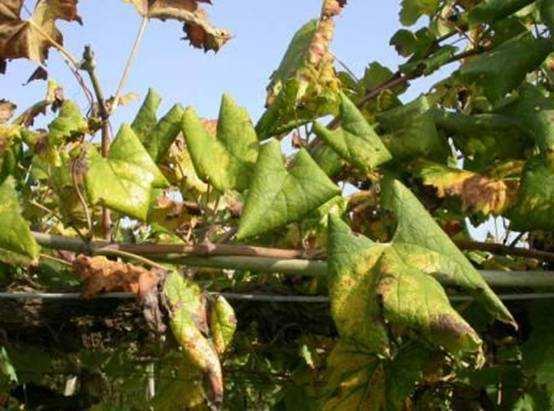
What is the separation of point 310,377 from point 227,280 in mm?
360

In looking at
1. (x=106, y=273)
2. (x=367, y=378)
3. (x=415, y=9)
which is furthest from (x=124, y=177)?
(x=415, y=9)

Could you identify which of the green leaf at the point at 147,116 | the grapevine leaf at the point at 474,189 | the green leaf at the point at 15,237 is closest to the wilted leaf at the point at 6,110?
the green leaf at the point at 147,116

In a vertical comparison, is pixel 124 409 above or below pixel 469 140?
below

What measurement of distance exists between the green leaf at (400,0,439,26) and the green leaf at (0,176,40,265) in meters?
1.45

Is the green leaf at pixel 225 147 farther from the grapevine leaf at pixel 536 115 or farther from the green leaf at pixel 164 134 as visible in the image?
the grapevine leaf at pixel 536 115

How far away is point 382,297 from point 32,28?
110cm

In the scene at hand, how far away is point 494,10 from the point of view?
79.7 inches

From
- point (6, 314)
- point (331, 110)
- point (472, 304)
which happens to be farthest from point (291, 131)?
point (6, 314)

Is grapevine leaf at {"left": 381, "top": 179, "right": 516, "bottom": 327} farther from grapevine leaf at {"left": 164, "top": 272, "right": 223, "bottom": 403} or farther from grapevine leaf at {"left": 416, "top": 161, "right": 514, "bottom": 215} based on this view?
grapevine leaf at {"left": 164, "top": 272, "right": 223, "bottom": 403}

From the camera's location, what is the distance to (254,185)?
5.56 ft

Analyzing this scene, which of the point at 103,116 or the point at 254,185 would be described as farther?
the point at 103,116

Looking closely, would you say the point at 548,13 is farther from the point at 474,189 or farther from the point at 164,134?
the point at 164,134

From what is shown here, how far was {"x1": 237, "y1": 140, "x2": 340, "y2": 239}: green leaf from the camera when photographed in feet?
5.42

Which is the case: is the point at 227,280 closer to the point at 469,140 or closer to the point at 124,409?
the point at 124,409
